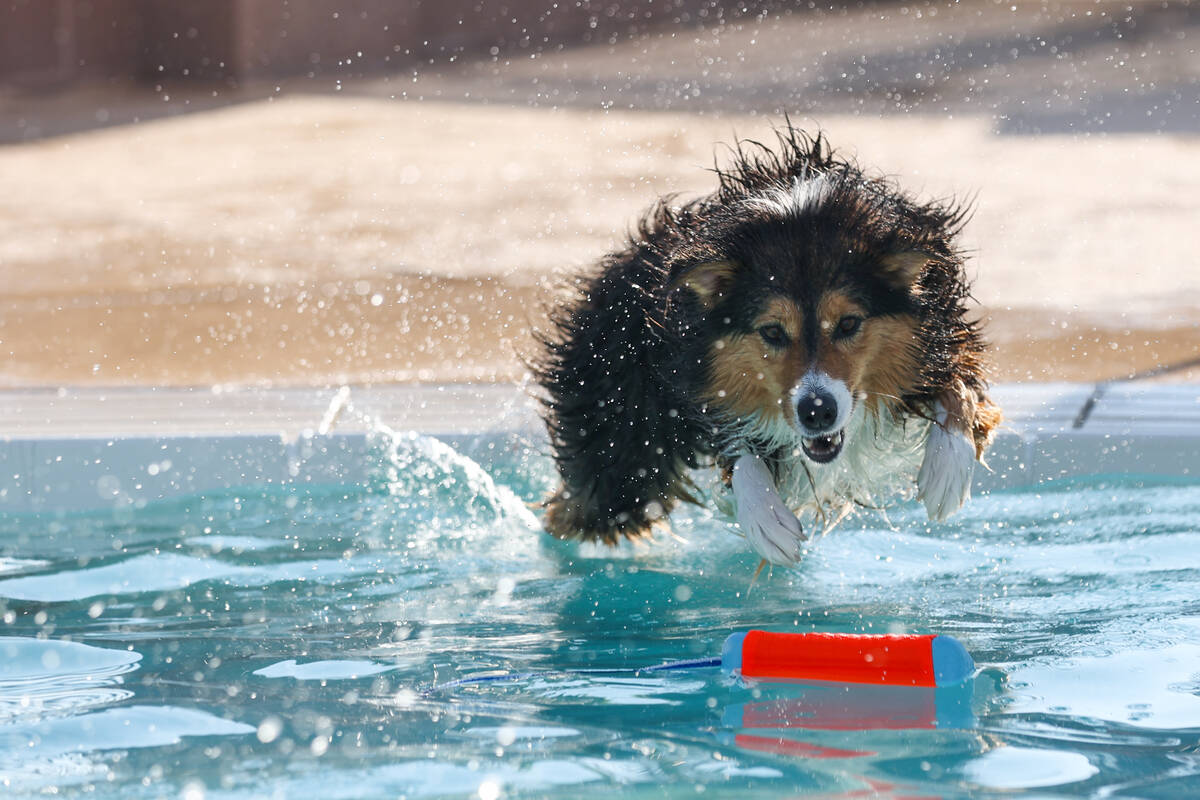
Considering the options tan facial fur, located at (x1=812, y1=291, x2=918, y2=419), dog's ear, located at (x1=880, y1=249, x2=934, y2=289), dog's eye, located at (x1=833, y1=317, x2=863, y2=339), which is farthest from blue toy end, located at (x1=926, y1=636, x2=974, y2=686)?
dog's ear, located at (x1=880, y1=249, x2=934, y2=289)

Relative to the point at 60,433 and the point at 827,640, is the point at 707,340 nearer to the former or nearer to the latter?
the point at 827,640

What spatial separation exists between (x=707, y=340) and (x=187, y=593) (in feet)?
5.09

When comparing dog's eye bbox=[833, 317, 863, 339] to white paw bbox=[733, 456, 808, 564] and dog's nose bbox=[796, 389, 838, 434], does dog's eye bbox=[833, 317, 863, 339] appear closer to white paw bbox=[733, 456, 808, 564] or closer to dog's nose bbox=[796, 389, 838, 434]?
dog's nose bbox=[796, 389, 838, 434]

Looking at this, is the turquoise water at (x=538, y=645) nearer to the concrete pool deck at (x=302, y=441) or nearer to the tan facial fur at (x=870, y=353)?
the concrete pool deck at (x=302, y=441)

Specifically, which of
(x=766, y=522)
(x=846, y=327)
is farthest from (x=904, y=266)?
(x=766, y=522)

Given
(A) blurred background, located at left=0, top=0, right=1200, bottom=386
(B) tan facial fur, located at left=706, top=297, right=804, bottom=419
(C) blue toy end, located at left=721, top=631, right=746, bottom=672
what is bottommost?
(C) blue toy end, located at left=721, top=631, right=746, bottom=672

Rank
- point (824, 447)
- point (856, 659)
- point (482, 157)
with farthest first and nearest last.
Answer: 1. point (482, 157)
2. point (824, 447)
3. point (856, 659)

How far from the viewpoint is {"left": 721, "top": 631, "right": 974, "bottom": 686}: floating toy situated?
112 inches

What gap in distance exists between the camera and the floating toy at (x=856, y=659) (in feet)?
9.30

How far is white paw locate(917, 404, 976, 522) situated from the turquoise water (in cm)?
24

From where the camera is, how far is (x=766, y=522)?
353cm

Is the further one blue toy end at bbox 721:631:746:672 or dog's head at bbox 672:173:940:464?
dog's head at bbox 672:173:940:464

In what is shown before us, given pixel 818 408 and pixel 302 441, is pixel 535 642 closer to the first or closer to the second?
pixel 818 408

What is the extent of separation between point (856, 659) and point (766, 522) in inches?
28.6
